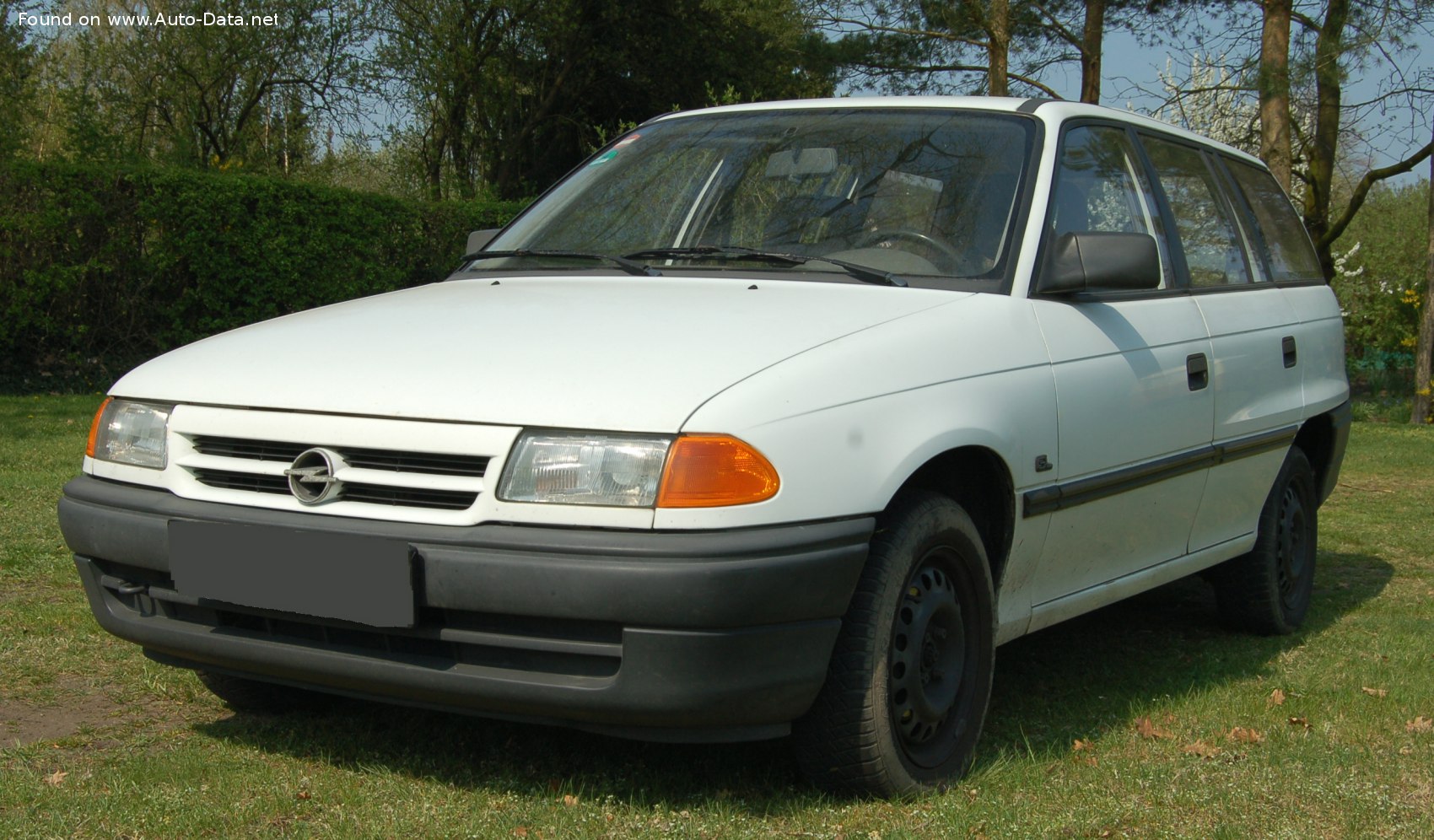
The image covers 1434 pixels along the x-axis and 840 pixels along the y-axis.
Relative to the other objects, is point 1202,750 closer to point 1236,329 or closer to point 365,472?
point 1236,329

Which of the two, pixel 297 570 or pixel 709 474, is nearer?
pixel 709 474

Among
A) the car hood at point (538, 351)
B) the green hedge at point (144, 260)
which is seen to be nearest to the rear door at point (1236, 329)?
the car hood at point (538, 351)

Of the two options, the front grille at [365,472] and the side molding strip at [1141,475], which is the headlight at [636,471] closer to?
the front grille at [365,472]

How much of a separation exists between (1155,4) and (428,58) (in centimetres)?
1302

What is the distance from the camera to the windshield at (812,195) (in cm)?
397

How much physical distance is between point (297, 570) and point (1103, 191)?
2.76m

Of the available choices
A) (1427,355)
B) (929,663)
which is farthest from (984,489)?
(1427,355)

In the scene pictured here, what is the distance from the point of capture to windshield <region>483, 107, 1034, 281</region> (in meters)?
3.97

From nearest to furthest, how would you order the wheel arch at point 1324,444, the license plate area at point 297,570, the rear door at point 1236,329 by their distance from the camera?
the license plate area at point 297,570 < the rear door at point 1236,329 < the wheel arch at point 1324,444

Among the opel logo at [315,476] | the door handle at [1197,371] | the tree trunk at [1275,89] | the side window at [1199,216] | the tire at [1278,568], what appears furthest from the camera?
the tree trunk at [1275,89]

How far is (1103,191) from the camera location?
14.9 ft

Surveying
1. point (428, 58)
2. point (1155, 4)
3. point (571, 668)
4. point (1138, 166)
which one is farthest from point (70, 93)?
point (571, 668)

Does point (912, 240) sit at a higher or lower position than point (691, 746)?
higher

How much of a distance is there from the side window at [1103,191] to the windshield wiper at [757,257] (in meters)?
0.59
